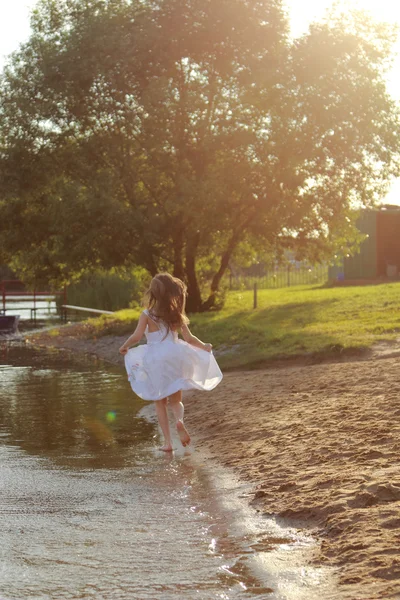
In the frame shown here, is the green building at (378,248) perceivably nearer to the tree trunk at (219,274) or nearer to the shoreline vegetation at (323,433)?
the tree trunk at (219,274)

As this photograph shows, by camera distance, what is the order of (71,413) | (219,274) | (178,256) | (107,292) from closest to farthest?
1. (71,413)
2. (178,256)
3. (219,274)
4. (107,292)

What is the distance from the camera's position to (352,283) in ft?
163

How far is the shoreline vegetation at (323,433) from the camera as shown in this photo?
5.87 m

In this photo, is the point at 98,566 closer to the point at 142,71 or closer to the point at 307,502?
the point at 307,502

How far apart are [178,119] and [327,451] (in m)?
20.9

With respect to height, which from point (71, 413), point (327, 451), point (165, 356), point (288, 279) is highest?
point (288, 279)

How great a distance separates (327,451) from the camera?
8594mm

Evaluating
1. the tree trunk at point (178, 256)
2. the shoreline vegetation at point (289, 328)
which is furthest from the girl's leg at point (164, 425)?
the tree trunk at point (178, 256)

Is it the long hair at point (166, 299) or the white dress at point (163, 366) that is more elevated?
the long hair at point (166, 299)

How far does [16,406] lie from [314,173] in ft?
60.4

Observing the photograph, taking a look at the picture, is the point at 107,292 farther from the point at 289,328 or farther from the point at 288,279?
the point at 289,328

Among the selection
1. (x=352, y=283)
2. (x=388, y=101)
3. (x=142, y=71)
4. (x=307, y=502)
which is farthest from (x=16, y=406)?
(x=352, y=283)

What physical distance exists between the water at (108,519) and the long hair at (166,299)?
1362 mm

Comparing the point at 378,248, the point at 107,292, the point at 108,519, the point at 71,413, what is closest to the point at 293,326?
the point at 71,413
